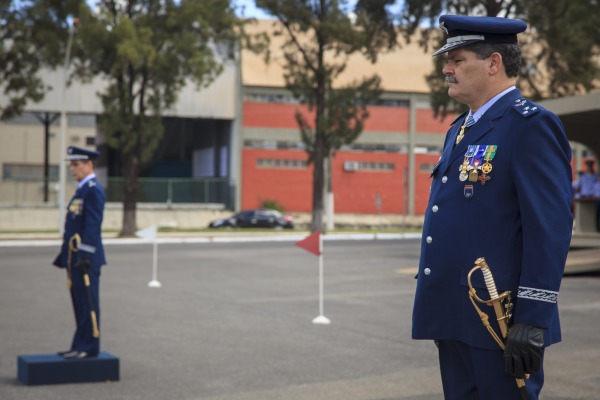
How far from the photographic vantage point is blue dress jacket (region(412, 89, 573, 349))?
152 inches

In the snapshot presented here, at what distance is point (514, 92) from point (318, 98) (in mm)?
40837

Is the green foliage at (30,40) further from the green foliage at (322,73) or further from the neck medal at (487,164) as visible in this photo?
the neck medal at (487,164)

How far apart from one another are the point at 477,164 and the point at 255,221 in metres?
47.4

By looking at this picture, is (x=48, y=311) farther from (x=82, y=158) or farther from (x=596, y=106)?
(x=596, y=106)

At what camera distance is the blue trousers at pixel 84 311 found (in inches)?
346

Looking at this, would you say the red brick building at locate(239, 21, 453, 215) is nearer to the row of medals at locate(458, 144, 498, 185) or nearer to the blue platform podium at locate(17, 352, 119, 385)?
the blue platform podium at locate(17, 352, 119, 385)

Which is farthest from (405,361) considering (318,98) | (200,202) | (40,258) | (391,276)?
(200,202)

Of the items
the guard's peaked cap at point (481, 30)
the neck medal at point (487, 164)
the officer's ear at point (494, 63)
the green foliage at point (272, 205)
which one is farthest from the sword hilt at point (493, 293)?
the green foliage at point (272, 205)

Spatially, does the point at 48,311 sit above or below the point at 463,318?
below

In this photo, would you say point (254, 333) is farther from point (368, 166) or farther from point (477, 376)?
point (368, 166)

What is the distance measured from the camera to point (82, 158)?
30.7 feet

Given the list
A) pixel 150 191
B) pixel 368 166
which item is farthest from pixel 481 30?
pixel 368 166

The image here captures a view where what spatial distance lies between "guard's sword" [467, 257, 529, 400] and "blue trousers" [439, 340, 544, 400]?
5 cm

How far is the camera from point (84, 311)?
891 cm
